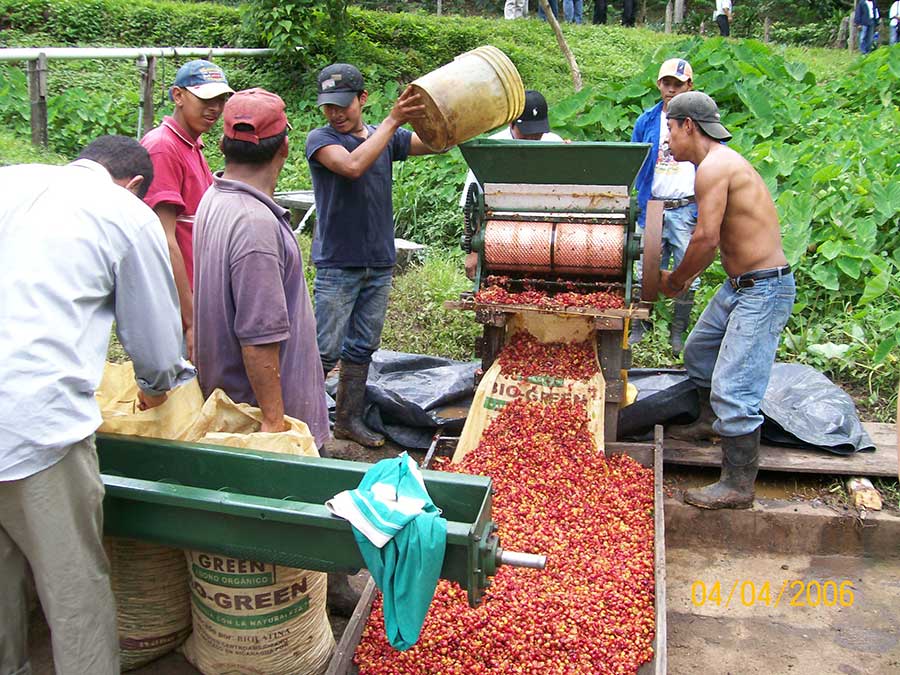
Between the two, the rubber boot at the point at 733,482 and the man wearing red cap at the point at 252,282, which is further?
the rubber boot at the point at 733,482

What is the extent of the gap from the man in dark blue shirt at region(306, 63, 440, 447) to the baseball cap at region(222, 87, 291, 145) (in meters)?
1.22

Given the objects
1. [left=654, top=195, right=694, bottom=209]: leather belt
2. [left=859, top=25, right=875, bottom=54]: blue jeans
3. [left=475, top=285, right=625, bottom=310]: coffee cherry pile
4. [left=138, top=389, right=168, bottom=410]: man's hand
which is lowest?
[left=138, top=389, right=168, bottom=410]: man's hand

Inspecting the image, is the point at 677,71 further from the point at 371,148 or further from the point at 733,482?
the point at 733,482

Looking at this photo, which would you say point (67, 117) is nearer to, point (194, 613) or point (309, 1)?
point (309, 1)

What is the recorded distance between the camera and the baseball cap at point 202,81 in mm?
4125

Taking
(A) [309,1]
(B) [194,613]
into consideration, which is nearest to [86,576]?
(B) [194,613]

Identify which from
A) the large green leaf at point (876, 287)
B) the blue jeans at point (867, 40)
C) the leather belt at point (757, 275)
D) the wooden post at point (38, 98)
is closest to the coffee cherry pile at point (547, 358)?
the leather belt at point (757, 275)

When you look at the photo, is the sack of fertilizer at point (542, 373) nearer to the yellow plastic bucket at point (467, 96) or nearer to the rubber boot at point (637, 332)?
the yellow plastic bucket at point (467, 96)

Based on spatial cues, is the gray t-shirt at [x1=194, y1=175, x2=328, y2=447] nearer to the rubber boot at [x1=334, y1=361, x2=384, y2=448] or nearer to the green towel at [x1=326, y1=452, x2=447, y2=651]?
the green towel at [x1=326, y1=452, x2=447, y2=651]

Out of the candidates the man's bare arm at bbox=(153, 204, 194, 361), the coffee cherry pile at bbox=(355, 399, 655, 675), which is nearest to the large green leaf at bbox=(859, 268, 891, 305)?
the coffee cherry pile at bbox=(355, 399, 655, 675)

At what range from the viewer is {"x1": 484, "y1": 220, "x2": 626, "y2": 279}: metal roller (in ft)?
14.9

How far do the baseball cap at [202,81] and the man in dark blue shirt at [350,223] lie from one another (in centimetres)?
57
